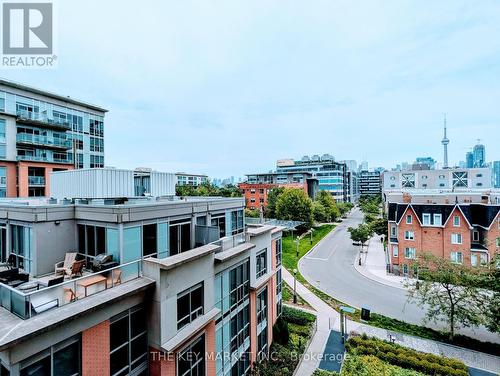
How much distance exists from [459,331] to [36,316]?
2601 cm

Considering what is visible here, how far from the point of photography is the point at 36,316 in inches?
212

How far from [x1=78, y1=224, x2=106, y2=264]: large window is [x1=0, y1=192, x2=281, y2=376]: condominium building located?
1.4 inches

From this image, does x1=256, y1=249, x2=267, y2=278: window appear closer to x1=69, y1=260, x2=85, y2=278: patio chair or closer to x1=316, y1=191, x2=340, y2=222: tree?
x1=69, y1=260, x2=85, y2=278: patio chair

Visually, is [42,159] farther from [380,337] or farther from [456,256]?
[456,256]

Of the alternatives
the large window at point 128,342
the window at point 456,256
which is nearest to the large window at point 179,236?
the large window at point 128,342

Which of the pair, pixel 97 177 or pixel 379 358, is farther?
pixel 379 358

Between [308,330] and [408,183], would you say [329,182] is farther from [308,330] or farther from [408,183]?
[308,330]

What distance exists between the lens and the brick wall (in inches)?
241

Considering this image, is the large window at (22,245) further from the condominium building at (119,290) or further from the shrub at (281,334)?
the shrub at (281,334)

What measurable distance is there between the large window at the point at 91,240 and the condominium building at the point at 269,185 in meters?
51.0

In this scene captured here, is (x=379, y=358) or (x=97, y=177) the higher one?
(x=97, y=177)

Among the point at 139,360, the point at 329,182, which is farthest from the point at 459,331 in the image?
the point at 329,182

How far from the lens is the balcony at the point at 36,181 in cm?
2612

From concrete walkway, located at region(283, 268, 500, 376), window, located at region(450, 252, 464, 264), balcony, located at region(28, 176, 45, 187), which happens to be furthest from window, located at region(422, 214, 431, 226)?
balcony, located at region(28, 176, 45, 187)
